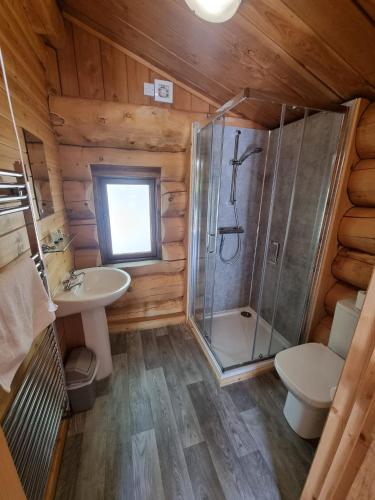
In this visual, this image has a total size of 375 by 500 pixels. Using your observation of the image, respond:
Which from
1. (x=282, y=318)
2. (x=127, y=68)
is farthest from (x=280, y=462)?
(x=127, y=68)

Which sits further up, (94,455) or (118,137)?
(118,137)

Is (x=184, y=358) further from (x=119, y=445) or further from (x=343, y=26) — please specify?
(x=343, y=26)

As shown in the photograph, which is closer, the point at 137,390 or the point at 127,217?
the point at 137,390

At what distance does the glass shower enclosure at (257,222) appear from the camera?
5.65ft

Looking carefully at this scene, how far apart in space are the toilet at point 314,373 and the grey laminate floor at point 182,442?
13 cm

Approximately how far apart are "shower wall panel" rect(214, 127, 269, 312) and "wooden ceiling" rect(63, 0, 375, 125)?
0.56 meters

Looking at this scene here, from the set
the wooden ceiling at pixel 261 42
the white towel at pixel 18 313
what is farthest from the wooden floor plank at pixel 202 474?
the wooden ceiling at pixel 261 42

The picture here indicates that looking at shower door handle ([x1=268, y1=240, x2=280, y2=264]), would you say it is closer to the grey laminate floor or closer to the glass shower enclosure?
A: the glass shower enclosure

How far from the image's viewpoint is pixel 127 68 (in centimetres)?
167

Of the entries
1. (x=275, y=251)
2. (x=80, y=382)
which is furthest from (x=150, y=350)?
(x=275, y=251)

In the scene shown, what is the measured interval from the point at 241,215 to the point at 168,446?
2.08 metres

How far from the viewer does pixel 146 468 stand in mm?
1188

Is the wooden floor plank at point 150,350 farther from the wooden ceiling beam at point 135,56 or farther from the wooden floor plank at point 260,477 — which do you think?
the wooden ceiling beam at point 135,56

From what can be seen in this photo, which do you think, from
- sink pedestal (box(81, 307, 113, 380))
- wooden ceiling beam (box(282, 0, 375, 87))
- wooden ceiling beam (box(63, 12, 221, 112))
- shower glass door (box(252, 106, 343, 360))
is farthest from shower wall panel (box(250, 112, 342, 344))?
sink pedestal (box(81, 307, 113, 380))
